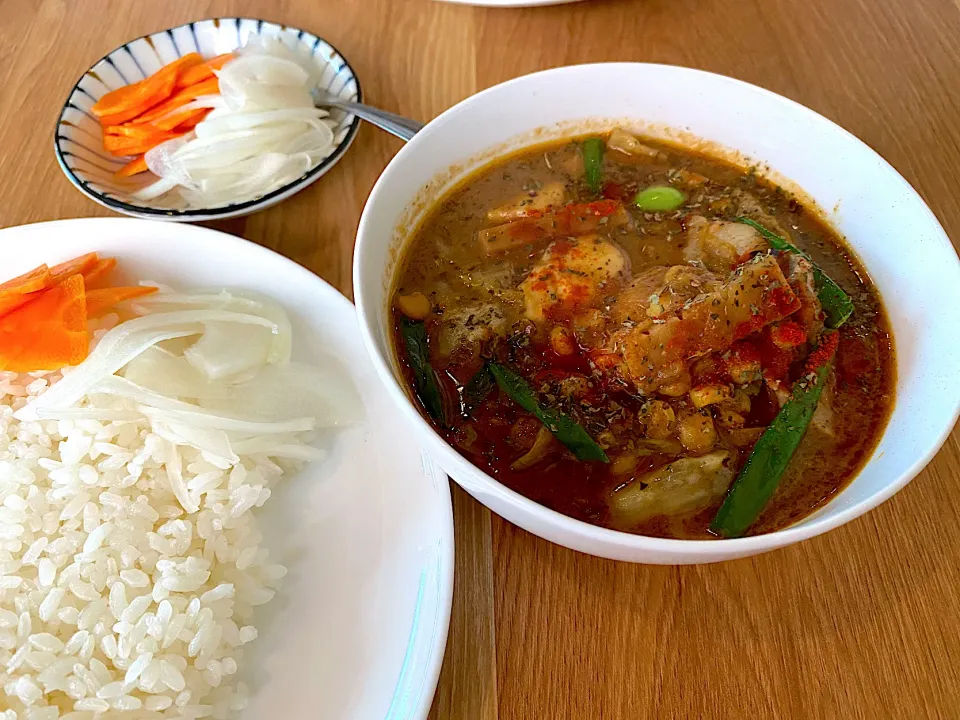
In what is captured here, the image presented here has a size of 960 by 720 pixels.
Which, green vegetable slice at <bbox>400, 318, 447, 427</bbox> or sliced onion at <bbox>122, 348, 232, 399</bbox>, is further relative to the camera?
sliced onion at <bbox>122, 348, 232, 399</bbox>

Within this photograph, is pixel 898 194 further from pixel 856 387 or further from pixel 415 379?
pixel 415 379

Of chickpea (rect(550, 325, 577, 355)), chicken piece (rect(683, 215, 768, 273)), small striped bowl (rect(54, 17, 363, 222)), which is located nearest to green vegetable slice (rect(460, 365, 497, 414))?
chickpea (rect(550, 325, 577, 355))

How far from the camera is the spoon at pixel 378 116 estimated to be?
1760mm

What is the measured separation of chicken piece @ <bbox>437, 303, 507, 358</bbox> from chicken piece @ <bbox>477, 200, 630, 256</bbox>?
19cm

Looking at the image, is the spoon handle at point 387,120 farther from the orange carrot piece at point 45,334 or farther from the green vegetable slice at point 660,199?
the orange carrot piece at point 45,334

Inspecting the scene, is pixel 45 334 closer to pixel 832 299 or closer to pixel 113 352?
pixel 113 352

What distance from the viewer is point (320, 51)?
2.09 meters

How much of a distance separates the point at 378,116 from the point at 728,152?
2.89ft

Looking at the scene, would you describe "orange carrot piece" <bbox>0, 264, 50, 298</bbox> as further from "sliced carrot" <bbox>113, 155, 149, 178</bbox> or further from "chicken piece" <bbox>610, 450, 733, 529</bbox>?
"chicken piece" <bbox>610, 450, 733, 529</bbox>

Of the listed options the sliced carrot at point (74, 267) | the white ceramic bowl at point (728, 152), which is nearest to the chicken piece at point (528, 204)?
the white ceramic bowl at point (728, 152)

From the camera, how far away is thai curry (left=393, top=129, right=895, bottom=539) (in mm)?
1177

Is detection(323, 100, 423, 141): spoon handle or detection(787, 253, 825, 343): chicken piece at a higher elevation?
detection(787, 253, 825, 343): chicken piece

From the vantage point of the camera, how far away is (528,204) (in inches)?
59.7

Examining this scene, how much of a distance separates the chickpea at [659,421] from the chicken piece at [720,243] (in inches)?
14.2
